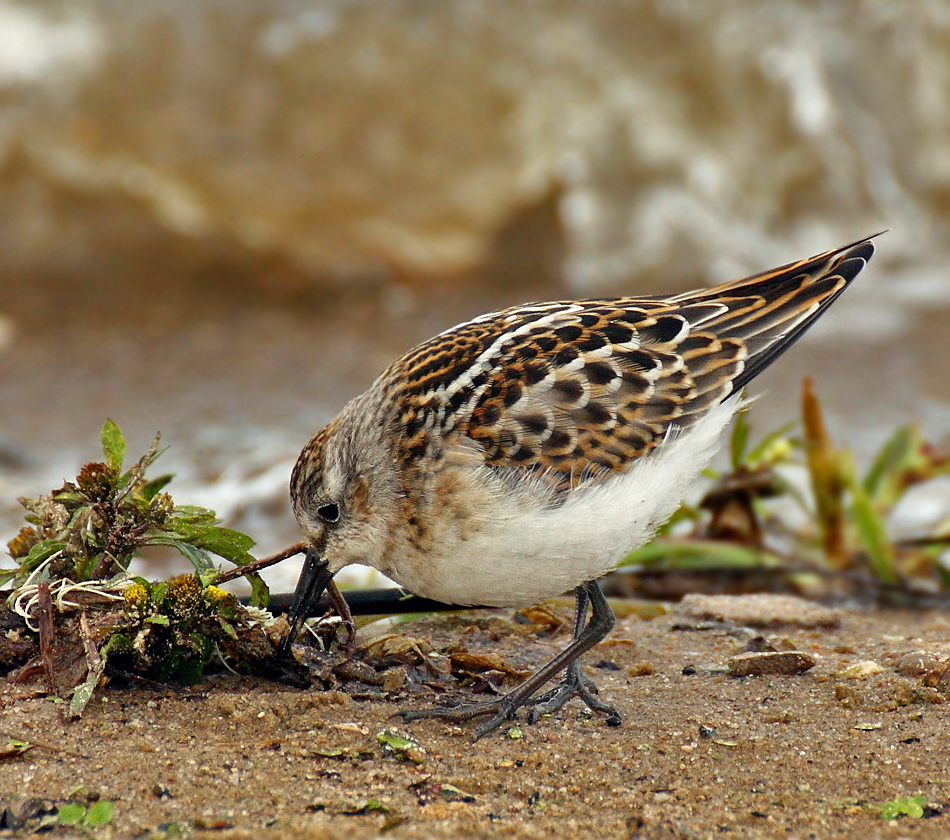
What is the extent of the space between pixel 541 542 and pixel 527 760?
2.38 feet

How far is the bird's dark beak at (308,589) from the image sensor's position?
439cm

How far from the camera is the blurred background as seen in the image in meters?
10.2

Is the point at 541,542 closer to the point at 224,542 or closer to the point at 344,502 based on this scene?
the point at 344,502

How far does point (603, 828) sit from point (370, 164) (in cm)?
849

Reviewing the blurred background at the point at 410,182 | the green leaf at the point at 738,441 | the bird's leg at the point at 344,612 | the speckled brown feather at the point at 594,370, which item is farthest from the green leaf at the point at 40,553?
the blurred background at the point at 410,182

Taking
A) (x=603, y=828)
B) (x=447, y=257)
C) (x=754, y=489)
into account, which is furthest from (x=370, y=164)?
(x=603, y=828)

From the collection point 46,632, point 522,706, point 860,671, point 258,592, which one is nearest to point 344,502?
point 258,592

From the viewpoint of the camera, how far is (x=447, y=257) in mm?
11148

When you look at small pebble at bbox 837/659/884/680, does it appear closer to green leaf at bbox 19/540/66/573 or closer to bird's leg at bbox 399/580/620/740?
bird's leg at bbox 399/580/620/740

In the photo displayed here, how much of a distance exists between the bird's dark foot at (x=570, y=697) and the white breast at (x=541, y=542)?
404 millimetres

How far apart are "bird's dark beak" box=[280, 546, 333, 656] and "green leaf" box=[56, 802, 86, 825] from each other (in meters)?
1.06

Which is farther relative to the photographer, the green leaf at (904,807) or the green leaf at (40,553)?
the green leaf at (40,553)

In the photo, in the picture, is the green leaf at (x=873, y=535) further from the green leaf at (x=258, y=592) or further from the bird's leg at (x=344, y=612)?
the green leaf at (x=258, y=592)

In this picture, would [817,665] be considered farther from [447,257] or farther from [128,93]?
[128,93]
